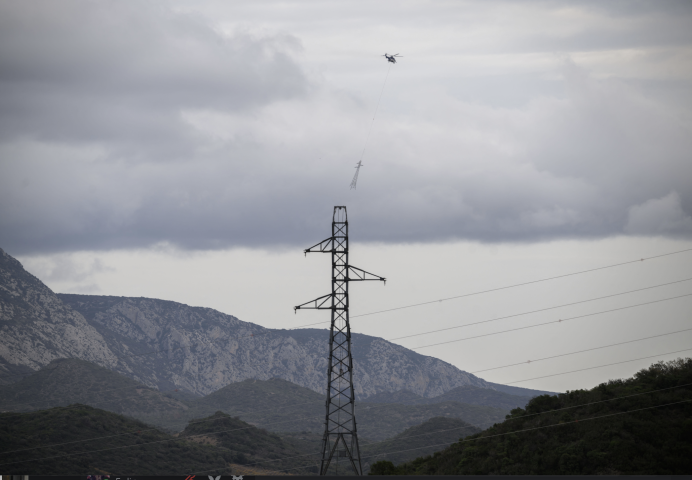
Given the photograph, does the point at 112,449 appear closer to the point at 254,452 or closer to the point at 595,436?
the point at 254,452

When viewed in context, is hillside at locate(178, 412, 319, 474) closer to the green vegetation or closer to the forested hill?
the green vegetation

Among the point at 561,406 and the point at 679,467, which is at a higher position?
the point at 561,406

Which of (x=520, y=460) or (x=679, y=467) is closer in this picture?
(x=679, y=467)

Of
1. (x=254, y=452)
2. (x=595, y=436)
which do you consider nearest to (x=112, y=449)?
(x=254, y=452)

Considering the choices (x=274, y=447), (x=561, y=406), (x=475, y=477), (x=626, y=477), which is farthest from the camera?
(x=274, y=447)

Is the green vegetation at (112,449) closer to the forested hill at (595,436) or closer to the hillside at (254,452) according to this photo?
the hillside at (254,452)

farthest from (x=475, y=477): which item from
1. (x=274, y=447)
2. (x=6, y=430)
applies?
(x=274, y=447)

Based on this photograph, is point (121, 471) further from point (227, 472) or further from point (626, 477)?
point (626, 477)

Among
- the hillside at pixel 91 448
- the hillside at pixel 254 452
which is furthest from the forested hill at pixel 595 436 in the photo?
the hillside at pixel 254 452
